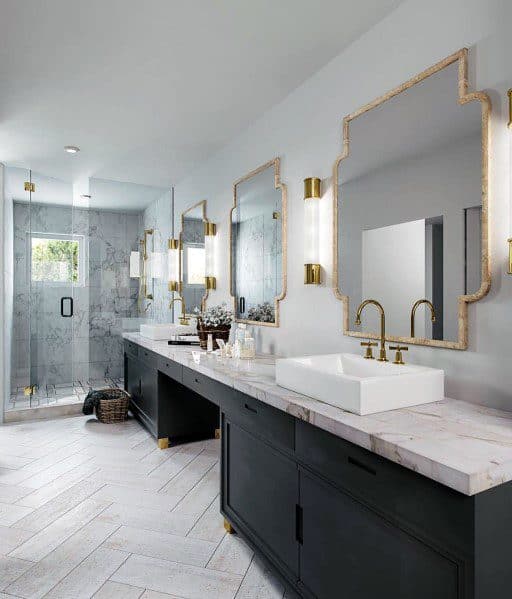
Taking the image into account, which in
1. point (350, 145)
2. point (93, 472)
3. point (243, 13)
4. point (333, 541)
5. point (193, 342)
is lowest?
point (93, 472)

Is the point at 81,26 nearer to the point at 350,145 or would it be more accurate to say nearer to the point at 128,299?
the point at 350,145

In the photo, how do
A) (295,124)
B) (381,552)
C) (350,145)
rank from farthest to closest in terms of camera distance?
(295,124)
(350,145)
(381,552)

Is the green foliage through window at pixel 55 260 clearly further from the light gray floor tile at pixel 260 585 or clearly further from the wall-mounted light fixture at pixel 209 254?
the light gray floor tile at pixel 260 585

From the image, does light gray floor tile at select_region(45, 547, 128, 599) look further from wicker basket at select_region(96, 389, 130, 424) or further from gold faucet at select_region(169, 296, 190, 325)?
gold faucet at select_region(169, 296, 190, 325)

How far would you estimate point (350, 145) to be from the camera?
220 cm

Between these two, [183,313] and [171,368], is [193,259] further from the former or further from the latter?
[171,368]

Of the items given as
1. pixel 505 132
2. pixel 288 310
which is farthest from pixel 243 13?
pixel 288 310

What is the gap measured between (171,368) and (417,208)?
2.01 m

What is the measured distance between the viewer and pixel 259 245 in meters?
3.09

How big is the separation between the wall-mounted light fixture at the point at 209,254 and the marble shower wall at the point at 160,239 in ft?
3.59

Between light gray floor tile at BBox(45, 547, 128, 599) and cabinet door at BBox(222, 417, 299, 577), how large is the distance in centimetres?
58

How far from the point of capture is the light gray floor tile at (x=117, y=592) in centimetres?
176

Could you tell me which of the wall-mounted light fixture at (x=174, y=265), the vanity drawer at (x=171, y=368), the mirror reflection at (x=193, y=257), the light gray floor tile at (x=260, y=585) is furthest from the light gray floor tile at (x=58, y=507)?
the wall-mounted light fixture at (x=174, y=265)

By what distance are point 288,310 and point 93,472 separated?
1796 millimetres
